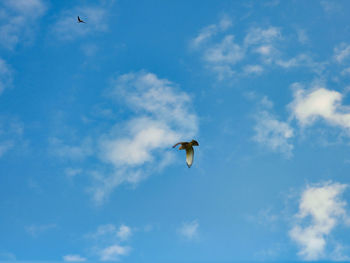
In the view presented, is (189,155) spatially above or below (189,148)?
below

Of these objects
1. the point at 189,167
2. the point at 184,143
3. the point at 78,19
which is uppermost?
the point at 78,19

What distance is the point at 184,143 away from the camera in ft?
89.9

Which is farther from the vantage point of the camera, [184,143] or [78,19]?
[78,19]

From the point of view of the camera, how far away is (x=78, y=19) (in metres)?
47.1

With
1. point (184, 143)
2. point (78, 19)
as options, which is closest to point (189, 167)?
point (184, 143)

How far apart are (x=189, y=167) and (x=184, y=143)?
211cm

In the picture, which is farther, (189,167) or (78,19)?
(78,19)

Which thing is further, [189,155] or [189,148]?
[189,148]

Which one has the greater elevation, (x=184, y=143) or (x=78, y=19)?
(x=78, y=19)

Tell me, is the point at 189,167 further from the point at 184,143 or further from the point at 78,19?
the point at 78,19

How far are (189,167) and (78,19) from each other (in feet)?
106

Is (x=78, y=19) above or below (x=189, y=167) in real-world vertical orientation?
above

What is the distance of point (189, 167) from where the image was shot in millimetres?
27078
